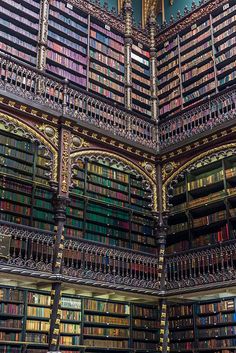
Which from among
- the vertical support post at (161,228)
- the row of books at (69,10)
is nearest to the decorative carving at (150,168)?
the vertical support post at (161,228)

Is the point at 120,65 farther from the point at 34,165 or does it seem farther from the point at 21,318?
the point at 21,318

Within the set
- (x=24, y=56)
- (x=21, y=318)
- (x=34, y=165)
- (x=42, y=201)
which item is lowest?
(x=21, y=318)

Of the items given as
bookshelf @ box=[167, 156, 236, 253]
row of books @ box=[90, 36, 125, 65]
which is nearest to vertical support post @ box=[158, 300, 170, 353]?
bookshelf @ box=[167, 156, 236, 253]

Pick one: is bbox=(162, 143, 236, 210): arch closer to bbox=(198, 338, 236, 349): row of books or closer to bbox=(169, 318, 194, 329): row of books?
bbox=(169, 318, 194, 329): row of books

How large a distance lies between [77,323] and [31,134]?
9.43 feet

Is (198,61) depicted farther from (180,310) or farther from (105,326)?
(105,326)

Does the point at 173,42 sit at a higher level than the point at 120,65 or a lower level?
higher

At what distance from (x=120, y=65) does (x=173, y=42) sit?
1.27 meters

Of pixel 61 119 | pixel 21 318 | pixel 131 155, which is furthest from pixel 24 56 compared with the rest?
pixel 21 318

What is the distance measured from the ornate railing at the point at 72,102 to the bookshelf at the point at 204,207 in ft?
3.20

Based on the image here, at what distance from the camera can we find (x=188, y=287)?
6.92 metres

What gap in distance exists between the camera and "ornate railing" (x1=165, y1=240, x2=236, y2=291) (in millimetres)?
6617

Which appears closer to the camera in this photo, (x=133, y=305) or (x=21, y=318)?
(x=21, y=318)

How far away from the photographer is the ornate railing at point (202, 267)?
662 cm
